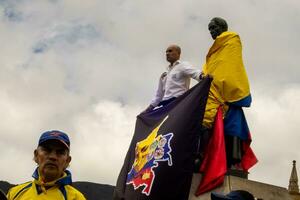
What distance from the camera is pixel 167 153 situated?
6.22 metres

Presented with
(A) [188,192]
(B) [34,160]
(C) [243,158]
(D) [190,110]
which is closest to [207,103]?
(D) [190,110]

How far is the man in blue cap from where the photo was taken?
311 cm

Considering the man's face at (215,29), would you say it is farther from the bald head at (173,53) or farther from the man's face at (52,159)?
the man's face at (52,159)

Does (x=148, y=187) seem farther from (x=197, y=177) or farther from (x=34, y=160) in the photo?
(x=34, y=160)

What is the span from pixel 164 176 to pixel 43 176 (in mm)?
3063

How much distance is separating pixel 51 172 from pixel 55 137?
0.71 ft

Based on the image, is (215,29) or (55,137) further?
(215,29)

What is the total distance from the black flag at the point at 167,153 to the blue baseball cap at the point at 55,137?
3017 mm

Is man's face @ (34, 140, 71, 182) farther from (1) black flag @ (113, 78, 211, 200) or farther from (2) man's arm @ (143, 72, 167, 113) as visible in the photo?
(2) man's arm @ (143, 72, 167, 113)

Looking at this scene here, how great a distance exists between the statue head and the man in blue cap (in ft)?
14.8

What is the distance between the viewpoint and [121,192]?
6.98 metres

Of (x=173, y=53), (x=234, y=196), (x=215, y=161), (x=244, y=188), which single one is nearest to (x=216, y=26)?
(x=173, y=53)

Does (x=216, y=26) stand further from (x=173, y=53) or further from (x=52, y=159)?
(x=52, y=159)

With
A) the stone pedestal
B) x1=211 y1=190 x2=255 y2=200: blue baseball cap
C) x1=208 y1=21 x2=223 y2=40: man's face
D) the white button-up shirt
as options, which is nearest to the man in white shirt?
the white button-up shirt
